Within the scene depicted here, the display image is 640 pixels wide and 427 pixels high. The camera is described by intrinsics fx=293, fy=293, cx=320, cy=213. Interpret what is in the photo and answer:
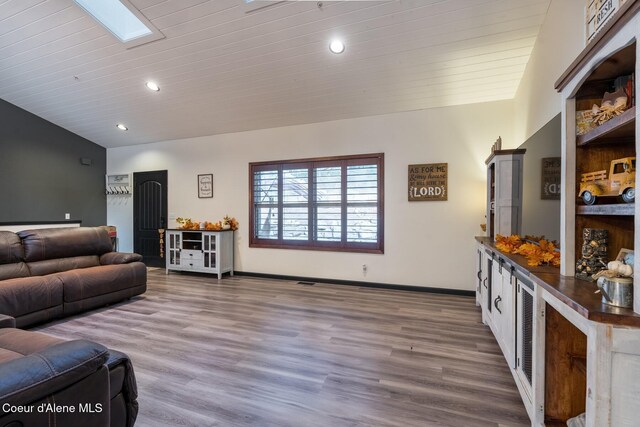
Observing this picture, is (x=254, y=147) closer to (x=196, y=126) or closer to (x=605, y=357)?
(x=196, y=126)

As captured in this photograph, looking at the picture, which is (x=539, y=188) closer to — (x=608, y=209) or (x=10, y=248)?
(x=608, y=209)

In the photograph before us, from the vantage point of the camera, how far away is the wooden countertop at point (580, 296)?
37.4 inches

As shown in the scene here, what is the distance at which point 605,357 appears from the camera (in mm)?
963

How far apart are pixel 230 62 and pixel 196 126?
7.04 ft

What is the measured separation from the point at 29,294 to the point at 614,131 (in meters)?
4.64

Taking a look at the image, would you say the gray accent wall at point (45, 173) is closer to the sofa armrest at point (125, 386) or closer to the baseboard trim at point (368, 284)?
the baseboard trim at point (368, 284)

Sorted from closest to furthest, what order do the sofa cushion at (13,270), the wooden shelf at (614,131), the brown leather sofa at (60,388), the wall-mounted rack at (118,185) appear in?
1. the brown leather sofa at (60,388)
2. the wooden shelf at (614,131)
3. the sofa cushion at (13,270)
4. the wall-mounted rack at (118,185)

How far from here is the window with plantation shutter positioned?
4.65m

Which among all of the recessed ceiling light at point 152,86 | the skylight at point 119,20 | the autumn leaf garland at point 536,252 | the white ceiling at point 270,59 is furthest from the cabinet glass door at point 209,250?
the autumn leaf garland at point 536,252

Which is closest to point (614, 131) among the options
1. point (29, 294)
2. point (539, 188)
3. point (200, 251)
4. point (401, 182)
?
point (539, 188)

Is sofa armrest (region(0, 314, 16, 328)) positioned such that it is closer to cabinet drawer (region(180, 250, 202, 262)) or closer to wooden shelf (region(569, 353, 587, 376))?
wooden shelf (region(569, 353, 587, 376))

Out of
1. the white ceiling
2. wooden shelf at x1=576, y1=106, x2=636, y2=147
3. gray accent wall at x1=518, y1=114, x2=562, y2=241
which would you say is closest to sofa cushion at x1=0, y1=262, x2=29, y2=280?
the white ceiling

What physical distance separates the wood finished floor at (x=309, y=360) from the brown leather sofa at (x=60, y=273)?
0.21 metres

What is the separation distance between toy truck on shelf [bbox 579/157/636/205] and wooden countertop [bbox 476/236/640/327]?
1.26ft
